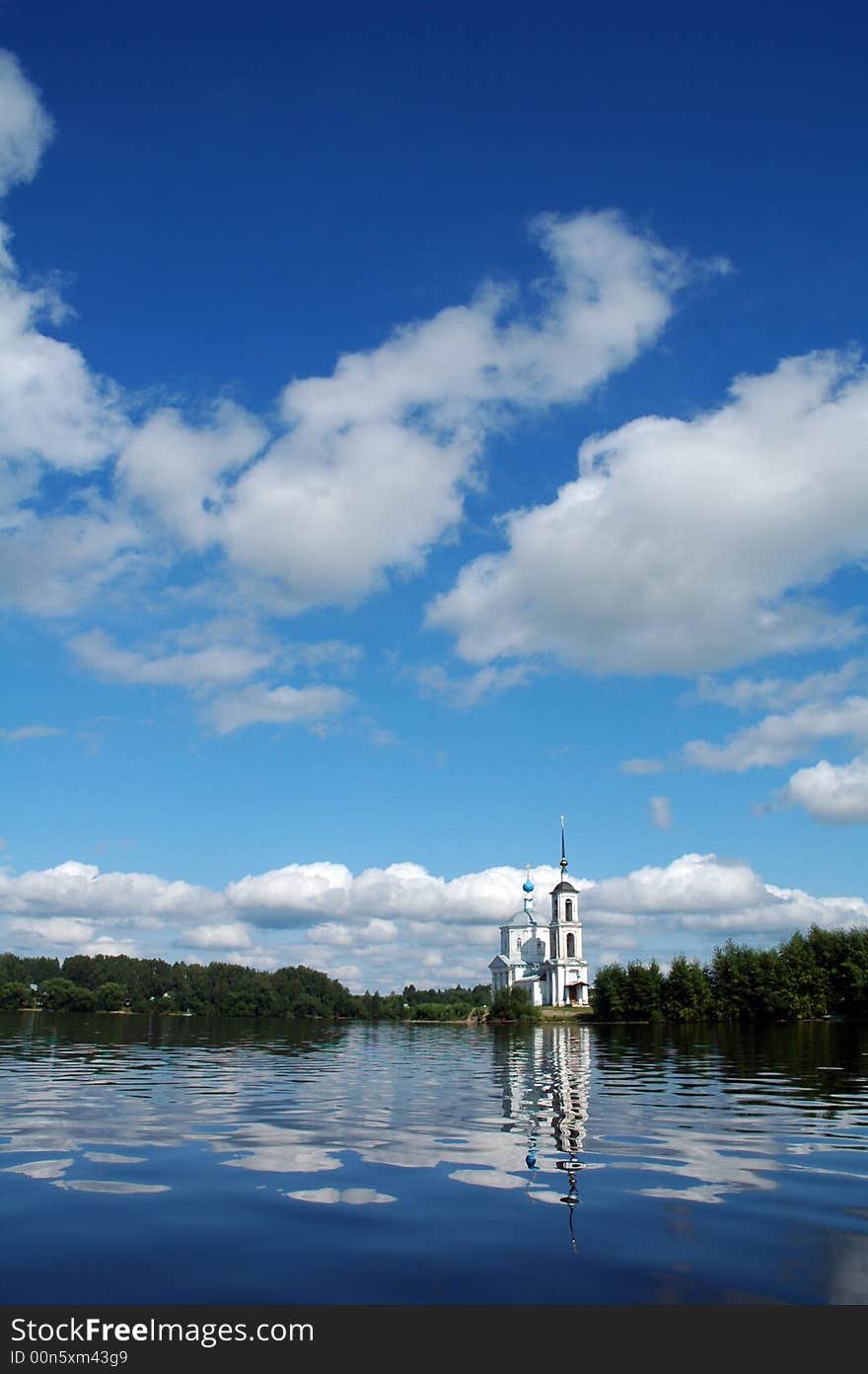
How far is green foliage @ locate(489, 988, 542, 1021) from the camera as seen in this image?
152250mm

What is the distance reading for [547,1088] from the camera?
33.3m

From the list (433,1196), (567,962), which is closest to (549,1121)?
(433,1196)

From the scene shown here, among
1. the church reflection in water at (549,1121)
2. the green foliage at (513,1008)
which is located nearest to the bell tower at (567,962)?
the green foliage at (513,1008)

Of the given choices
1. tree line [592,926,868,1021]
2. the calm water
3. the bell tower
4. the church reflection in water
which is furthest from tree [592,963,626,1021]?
the calm water

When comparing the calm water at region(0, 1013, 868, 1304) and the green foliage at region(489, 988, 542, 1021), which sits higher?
→ the calm water at region(0, 1013, 868, 1304)

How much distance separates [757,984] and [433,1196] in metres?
123

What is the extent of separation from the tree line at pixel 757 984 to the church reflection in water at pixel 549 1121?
83.1m

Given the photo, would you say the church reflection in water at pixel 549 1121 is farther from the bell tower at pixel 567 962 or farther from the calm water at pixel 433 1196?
the bell tower at pixel 567 962

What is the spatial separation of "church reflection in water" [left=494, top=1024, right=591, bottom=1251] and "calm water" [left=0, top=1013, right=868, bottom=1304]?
0.11 m

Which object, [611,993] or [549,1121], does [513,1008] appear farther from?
[549,1121]

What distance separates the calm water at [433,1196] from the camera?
10.1 metres

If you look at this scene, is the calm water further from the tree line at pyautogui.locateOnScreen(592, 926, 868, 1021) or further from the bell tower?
the bell tower

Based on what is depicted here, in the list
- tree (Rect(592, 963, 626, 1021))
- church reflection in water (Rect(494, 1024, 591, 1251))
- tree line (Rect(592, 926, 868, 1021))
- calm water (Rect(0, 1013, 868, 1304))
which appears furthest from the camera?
tree (Rect(592, 963, 626, 1021))

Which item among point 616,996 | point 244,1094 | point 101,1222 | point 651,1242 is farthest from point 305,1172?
point 616,996
